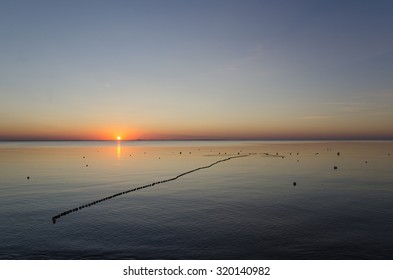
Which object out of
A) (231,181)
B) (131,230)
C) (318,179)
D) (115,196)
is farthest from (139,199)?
(318,179)

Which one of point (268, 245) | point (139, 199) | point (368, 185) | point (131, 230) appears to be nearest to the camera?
point (268, 245)

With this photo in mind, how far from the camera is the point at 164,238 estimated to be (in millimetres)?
28750

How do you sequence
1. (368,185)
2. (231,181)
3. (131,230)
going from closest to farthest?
(131,230) → (368,185) → (231,181)

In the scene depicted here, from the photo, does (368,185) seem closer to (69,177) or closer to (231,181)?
(231,181)

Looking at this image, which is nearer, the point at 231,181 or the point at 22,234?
the point at 22,234

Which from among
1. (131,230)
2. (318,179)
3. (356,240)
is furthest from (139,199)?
(318,179)

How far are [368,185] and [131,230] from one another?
4972cm

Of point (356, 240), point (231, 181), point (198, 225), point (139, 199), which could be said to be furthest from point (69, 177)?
point (356, 240)

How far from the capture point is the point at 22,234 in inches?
1190

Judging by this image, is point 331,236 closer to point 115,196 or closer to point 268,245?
point 268,245

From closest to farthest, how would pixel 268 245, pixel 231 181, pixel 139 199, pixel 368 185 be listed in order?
pixel 268 245
pixel 139 199
pixel 368 185
pixel 231 181

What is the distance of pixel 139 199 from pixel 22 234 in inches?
773

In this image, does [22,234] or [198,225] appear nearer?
[22,234]

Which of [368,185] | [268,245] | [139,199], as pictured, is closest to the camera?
[268,245]
